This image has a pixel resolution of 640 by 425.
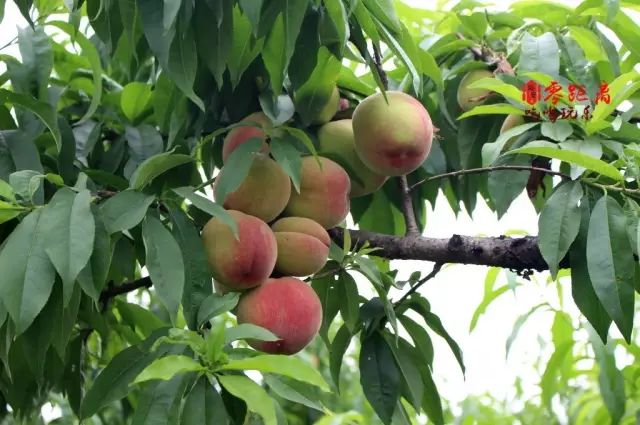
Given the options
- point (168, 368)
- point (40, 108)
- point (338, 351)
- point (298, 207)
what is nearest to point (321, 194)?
point (298, 207)

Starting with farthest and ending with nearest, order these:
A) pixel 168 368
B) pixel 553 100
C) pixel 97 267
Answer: pixel 553 100 → pixel 97 267 → pixel 168 368

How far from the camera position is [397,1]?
1.68 meters

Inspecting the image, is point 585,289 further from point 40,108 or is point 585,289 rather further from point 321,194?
point 40,108

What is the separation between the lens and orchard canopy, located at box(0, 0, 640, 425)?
1024mm

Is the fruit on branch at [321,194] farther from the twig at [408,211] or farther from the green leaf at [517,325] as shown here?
the green leaf at [517,325]

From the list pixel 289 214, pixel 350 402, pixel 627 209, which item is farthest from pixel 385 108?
pixel 350 402

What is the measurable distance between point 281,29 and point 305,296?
31 cm

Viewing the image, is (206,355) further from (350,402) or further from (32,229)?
(350,402)

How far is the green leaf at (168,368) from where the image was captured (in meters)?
0.88

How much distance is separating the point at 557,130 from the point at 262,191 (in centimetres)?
37

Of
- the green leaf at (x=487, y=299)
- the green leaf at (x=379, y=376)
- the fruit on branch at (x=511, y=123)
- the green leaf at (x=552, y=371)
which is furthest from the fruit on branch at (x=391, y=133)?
the green leaf at (x=552, y=371)

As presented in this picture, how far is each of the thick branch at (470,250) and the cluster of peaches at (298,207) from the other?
8 centimetres

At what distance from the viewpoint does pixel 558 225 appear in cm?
118

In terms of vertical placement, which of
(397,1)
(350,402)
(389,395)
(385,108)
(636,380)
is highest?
(397,1)
